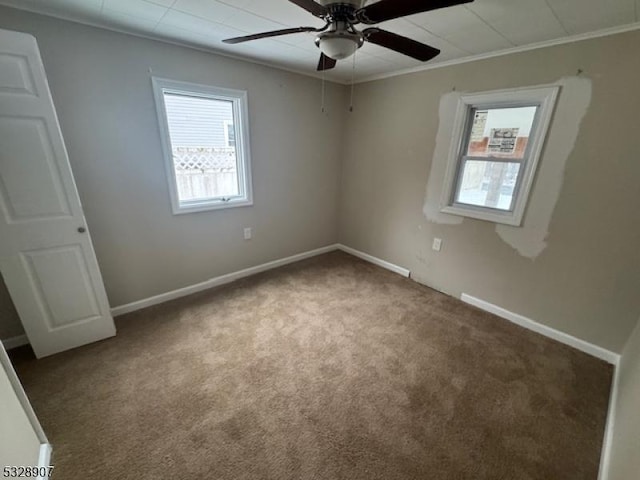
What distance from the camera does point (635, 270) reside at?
1.88m

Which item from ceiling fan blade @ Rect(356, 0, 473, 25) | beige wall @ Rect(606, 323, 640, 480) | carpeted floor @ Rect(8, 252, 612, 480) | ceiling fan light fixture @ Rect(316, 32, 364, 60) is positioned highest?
ceiling fan blade @ Rect(356, 0, 473, 25)

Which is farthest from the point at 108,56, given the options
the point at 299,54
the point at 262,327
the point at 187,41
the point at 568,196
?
the point at 568,196

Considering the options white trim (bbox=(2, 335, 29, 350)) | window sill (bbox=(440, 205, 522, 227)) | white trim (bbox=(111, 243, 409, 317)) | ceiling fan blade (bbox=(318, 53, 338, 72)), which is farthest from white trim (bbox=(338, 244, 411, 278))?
white trim (bbox=(2, 335, 29, 350))

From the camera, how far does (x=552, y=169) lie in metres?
2.10

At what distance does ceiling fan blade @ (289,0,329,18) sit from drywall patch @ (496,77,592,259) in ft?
6.37

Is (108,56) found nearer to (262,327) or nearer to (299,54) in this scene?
(299,54)

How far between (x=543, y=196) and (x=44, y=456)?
3.57 m

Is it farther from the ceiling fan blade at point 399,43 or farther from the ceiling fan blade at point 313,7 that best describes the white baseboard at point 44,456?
the ceiling fan blade at point 399,43

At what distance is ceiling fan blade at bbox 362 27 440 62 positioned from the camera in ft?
4.21

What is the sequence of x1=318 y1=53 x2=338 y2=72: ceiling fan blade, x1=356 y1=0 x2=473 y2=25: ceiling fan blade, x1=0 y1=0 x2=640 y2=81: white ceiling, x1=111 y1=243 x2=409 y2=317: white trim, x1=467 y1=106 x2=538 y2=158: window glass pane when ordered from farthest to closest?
1. x1=111 y1=243 x2=409 y2=317: white trim
2. x1=467 y1=106 x2=538 y2=158: window glass pane
3. x1=318 y1=53 x2=338 y2=72: ceiling fan blade
4. x1=0 y1=0 x2=640 y2=81: white ceiling
5. x1=356 y1=0 x2=473 y2=25: ceiling fan blade

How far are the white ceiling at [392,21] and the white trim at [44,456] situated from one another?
8.12ft

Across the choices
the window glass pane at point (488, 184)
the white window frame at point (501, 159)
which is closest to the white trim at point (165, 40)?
the white window frame at point (501, 159)

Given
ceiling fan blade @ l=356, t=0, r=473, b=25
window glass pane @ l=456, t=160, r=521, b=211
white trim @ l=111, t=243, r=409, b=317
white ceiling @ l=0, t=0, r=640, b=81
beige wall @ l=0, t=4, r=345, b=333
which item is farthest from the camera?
white trim @ l=111, t=243, r=409, b=317

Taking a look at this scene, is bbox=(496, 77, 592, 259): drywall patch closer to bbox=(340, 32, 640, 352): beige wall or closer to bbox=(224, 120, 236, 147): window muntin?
bbox=(340, 32, 640, 352): beige wall
